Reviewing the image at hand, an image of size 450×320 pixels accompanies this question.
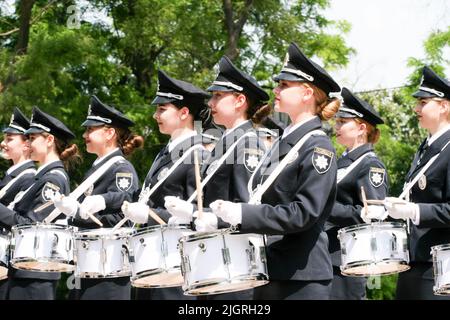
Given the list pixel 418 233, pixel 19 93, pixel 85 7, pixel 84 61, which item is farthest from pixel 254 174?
pixel 85 7

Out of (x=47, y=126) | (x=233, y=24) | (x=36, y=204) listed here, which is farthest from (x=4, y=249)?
(x=233, y=24)

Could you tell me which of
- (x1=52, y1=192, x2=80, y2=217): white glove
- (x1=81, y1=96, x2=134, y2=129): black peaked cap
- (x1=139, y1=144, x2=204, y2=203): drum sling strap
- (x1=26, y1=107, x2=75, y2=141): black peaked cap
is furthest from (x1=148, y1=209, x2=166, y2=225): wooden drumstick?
(x1=26, y1=107, x2=75, y2=141): black peaked cap

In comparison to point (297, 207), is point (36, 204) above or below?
above

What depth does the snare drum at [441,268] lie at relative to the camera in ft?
21.8

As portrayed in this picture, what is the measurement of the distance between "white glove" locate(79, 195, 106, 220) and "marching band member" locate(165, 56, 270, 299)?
1.42m

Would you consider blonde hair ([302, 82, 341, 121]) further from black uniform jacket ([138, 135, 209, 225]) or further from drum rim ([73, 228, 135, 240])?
drum rim ([73, 228, 135, 240])

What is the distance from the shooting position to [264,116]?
7.75 metres

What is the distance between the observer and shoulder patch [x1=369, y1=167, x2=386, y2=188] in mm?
8938

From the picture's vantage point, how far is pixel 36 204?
9.42 metres

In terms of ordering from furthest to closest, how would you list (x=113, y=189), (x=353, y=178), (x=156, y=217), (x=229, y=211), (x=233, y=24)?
(x=233, y=24) → (x=113, y=189) → (x=353, y=178) → (x=156, y=217) → (x=229, y=211)

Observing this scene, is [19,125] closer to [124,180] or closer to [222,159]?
[124,180]

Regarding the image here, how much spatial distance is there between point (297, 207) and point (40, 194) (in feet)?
13.2

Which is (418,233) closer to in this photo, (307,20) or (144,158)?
(144,158)

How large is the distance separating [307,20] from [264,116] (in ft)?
54.5
